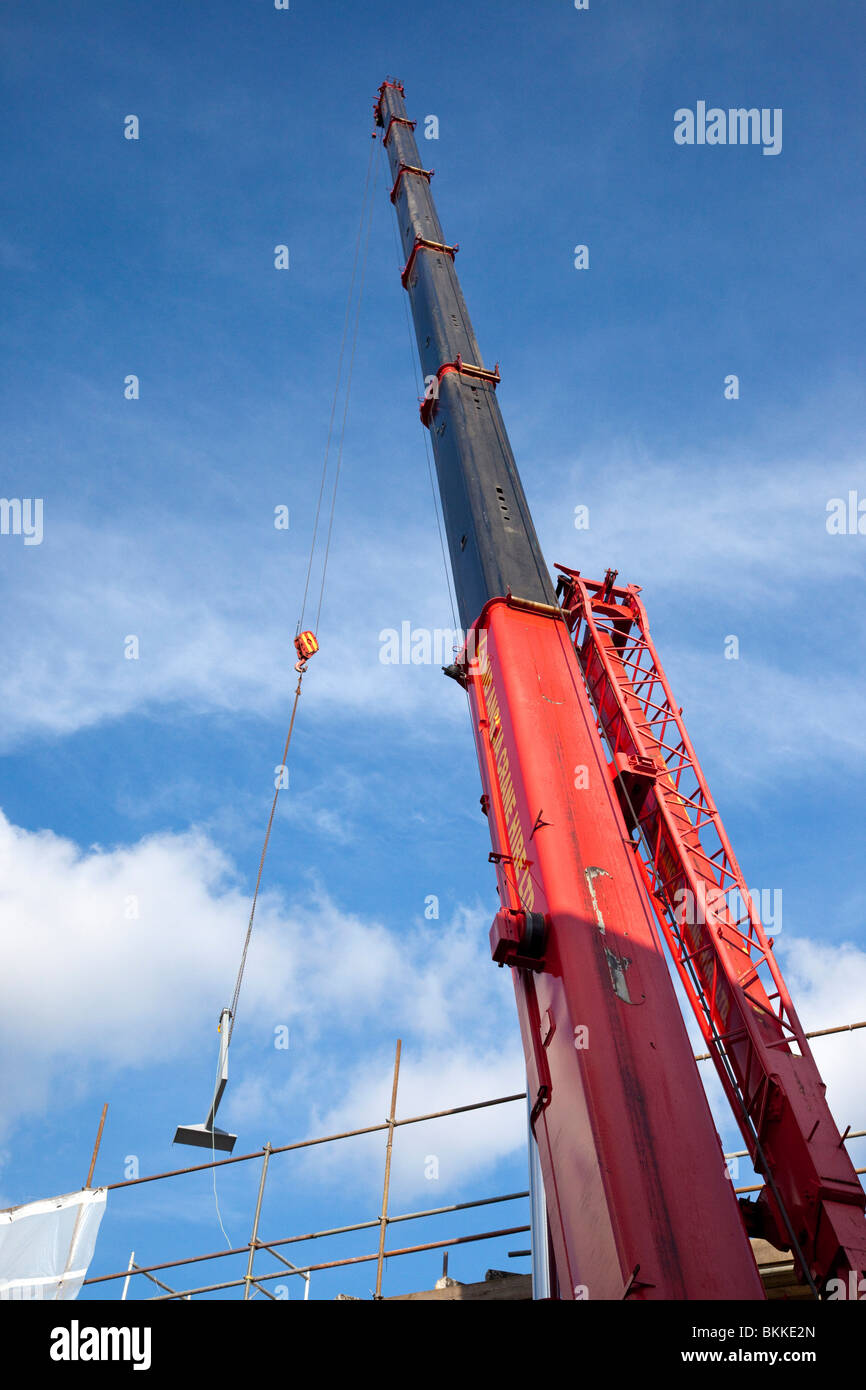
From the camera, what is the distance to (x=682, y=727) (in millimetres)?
12867

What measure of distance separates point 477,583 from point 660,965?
487cm

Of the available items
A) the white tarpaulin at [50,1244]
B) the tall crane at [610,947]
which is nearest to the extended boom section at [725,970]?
the tall crane at [610,947]

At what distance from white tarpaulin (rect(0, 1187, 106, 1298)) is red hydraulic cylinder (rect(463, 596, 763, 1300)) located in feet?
28.1

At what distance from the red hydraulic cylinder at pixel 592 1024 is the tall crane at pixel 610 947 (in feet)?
0.05

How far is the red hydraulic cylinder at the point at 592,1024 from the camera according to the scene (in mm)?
6281

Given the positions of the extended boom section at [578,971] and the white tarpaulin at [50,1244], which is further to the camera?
the white tarpaulin at [50,1244]

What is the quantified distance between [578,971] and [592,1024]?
417mm

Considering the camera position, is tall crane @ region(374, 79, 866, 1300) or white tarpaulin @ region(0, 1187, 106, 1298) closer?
tall crane @ region(374, 79, 866, 1300)

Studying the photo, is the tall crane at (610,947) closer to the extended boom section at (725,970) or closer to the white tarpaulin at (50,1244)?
the extended boom section at (725,970)

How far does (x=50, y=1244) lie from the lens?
1316 cm

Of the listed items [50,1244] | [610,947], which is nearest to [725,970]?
[610,947]

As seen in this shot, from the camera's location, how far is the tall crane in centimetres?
649

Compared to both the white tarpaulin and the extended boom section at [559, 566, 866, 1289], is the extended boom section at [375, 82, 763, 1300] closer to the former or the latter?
the extended boom section at [559, 566, 866, 1289]

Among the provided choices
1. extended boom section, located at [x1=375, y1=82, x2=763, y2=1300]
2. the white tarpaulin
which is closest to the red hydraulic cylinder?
extended boom section, located at [x1=375, y1=82, x2=763, y2=1300]
